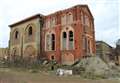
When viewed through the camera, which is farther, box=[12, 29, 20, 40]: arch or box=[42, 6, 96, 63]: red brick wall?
box=[12, 29, 20, 40]: arch

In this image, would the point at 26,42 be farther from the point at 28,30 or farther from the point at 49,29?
the point at 49,29

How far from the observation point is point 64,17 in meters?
35.6

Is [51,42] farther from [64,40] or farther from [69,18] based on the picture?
[69,18]

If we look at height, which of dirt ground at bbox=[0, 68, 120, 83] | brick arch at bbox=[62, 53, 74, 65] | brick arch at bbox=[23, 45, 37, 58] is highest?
brick arch at bbox=[23, 45, 37, 58]

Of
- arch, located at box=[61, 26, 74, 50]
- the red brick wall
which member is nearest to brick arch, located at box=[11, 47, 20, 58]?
the red brick wall

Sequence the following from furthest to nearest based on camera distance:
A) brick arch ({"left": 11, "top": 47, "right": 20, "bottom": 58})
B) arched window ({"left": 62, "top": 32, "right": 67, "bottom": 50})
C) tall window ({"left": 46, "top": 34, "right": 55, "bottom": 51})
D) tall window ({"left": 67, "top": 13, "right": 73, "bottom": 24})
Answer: brick arch ({"left": 11, "top": 47, "right": 20, "bottom": 58}) → tall window ({"left": 46, "top": 34, "right": 55, "bottom": 51}) → arched window ({"left": 62, "top": 32, "right": 67, "bottom": 50}) → tall window ({"left": 67, "top": 13, "right": 73, "bottom": 24})

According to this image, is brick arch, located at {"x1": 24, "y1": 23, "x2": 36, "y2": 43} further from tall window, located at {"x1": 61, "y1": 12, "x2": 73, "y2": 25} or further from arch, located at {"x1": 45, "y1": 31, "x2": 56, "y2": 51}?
tall window, located at {"x1": 61, "y1": 12, "x2": 73, "y2": 25}

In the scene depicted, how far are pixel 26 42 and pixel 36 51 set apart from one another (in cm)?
415

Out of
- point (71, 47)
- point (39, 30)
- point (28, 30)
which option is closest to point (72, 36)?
point (71, 47)

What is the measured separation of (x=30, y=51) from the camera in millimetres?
41594

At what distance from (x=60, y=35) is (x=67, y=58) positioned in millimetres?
4271

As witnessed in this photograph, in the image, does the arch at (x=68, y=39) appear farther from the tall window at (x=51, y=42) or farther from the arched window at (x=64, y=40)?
the tall window at (x=51, y=42)

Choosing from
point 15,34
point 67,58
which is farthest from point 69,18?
point 15,34

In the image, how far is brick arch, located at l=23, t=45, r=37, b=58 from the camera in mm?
40250
